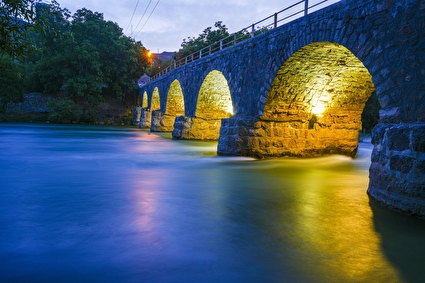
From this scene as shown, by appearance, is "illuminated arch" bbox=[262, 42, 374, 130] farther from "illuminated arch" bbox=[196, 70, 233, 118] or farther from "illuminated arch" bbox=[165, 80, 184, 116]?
"illuminated arch" bbox=[165, 80, 184, 116]

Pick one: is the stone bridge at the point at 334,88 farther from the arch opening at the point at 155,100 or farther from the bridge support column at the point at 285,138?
the arch opening at the point at 155,100

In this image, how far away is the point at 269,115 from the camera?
10.5m

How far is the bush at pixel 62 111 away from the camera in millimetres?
34562

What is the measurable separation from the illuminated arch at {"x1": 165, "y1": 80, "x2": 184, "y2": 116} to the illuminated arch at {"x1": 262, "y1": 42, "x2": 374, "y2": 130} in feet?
43.3

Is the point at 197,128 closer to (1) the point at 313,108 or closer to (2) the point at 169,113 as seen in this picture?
(2) the point at 169,113

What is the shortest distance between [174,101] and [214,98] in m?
7.57

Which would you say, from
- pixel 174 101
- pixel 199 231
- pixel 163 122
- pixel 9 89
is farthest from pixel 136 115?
pixel 199 231

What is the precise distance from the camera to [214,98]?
17.6m

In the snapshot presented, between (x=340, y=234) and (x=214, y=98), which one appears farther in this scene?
(x=214, y=98)

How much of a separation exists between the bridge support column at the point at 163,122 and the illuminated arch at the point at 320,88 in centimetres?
1582

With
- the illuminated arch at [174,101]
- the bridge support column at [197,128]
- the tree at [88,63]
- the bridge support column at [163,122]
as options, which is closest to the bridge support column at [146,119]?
the tree at [88,63]

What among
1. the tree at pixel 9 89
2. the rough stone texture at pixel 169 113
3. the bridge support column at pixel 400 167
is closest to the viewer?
the bridge support column at pixel 400 167

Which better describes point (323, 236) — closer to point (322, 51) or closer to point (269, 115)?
point (322, 51)

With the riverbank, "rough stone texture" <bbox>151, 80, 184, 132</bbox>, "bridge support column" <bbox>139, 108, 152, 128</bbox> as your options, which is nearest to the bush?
the riverbank
